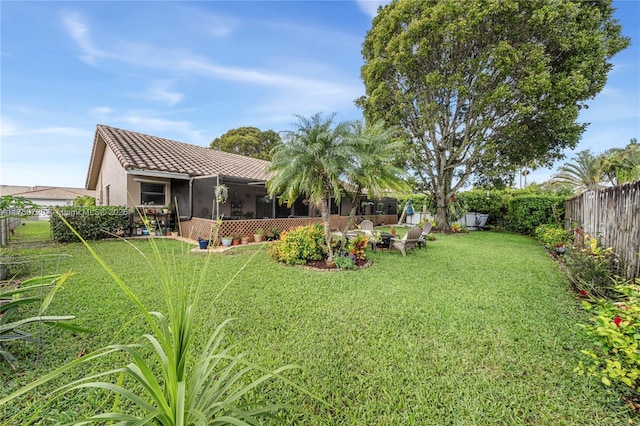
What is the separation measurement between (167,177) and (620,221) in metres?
15.0

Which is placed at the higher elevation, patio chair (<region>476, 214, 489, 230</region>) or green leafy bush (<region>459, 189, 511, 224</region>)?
green leafy bush (<region>459, 189, 511, 224</region>)

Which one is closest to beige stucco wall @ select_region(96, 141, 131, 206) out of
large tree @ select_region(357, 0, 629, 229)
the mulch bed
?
the mulch bed

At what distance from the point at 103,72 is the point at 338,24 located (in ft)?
32.6

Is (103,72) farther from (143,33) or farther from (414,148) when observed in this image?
(414,148)

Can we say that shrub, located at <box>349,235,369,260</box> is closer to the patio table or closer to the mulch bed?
the mulch bed

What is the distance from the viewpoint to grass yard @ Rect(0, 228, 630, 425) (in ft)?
8.03

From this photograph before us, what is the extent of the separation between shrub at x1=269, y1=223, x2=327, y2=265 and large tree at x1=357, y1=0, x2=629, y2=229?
10.3m

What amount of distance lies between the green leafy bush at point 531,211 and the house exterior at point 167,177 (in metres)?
12.0

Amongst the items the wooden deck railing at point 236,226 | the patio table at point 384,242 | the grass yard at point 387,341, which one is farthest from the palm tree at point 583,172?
the wooden deck railing at point 236,226

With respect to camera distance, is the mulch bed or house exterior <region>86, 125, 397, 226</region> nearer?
the mulch bed

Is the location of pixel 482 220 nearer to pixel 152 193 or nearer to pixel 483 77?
pixel 483 77

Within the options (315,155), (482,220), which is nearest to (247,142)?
(482,220)

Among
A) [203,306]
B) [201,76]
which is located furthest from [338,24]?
[203,306]

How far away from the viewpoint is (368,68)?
14945 millimetres
